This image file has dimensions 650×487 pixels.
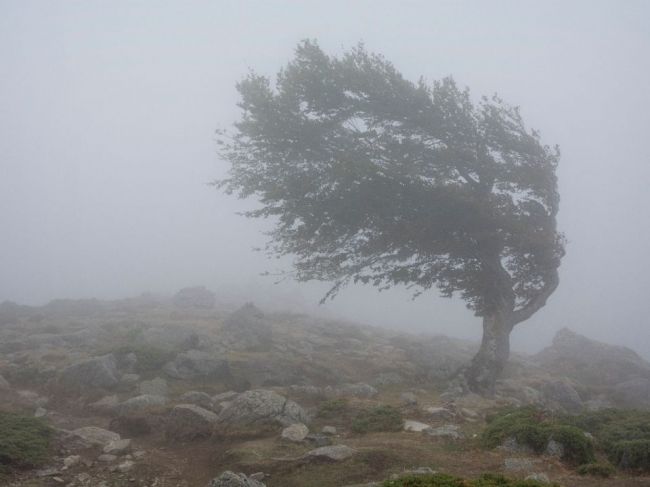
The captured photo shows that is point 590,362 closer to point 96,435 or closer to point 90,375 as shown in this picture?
point 90,375

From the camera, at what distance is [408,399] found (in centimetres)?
1769

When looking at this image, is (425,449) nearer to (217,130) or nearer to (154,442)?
(154,442)

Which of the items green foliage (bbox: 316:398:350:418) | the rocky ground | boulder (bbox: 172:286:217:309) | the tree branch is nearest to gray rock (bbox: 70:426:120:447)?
the rocky ground

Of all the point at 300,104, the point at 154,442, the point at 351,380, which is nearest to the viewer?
the point at 154,442

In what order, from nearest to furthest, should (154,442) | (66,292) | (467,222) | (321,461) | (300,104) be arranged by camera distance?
(321,461) < (154,442) < (467,222) < (300,104) < (66,292)

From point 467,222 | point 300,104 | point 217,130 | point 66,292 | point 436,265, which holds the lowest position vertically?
point 66,292

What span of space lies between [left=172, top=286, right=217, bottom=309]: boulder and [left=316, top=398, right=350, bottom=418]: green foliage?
3269 cm

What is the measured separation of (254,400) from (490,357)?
13.7m

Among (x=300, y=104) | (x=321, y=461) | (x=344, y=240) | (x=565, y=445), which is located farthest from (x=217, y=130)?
(x=565, y=445)

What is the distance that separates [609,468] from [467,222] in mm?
15290

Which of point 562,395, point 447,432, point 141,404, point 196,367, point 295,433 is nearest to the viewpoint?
point 295,433

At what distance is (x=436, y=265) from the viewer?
24.8 m

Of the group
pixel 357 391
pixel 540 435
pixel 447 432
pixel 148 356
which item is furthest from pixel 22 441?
pixel 540 435

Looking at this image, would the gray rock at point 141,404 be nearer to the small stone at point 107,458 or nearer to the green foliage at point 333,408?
the small stone at point 107,458
